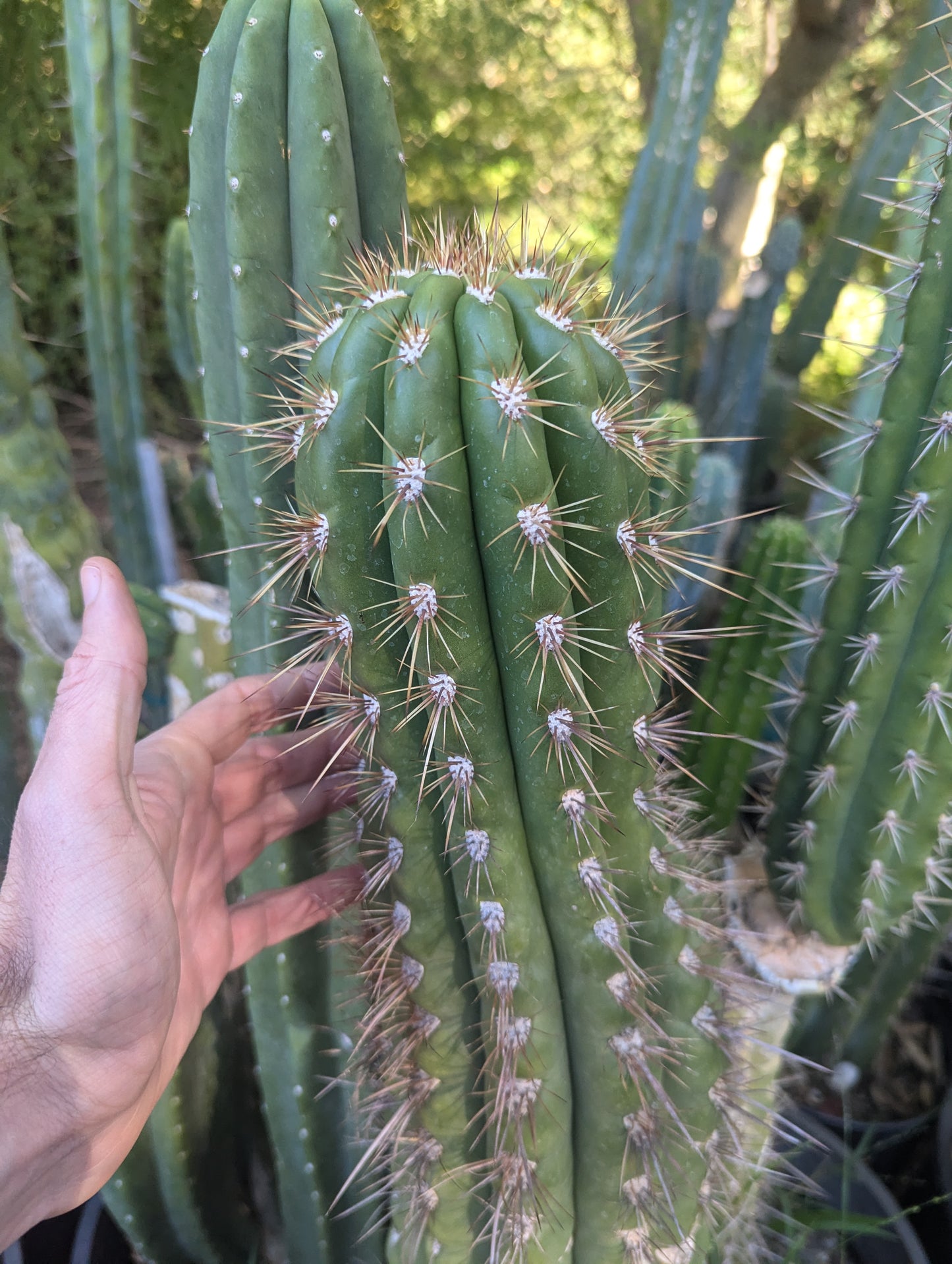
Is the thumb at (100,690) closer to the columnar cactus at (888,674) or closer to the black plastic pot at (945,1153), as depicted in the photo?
the columnar cactus at (888,674)

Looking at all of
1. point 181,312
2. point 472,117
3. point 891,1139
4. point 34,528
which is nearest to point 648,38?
point 472,117

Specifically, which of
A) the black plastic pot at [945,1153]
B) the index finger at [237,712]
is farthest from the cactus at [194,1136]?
the black plastic pot at [945,1153]

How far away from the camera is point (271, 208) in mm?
903

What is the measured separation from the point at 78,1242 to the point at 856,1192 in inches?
53.8

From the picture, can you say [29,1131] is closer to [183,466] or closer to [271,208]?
[271,208]

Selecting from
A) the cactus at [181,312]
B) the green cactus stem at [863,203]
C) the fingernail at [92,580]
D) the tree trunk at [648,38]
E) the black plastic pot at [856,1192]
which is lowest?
the black plastic pot at [856,1192]

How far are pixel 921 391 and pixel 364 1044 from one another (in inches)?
41.1

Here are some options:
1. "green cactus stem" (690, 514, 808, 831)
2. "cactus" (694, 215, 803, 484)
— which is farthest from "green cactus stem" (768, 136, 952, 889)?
"cactus" (694, 215, 803, 484)

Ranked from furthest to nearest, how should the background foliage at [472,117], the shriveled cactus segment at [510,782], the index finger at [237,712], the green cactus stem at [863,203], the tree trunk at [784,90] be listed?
the tree trunk at [784,90] < the green cactus stem at [863,203] < the background foliage at [472,117] < the index finger at [237,712] < the shriveled cactus segment at [510,782]

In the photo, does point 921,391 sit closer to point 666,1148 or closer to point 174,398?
point 666,1148

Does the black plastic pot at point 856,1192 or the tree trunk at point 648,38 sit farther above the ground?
the tree trunk at point 648,38

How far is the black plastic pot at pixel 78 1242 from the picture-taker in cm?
133

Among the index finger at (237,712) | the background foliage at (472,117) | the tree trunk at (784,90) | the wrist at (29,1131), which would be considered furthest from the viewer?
the tree trunk at (784,90)

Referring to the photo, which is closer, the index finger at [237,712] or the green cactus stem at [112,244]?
the index finger at [237,712]
